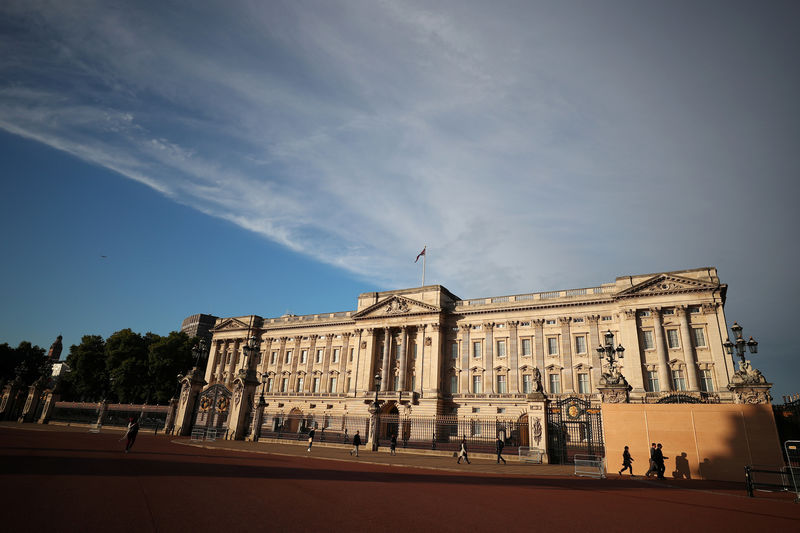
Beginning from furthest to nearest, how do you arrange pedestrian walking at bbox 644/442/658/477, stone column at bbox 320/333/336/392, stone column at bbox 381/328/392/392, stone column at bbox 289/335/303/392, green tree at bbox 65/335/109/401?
green tree at bbox 65/335/109/401 → stone column at bbox 289/335/303/392 → stone column at bbox 320/333/336/392 → stone column at bbox 381/328/392/392 → pedestrian walking at bbox 644/442/658/477

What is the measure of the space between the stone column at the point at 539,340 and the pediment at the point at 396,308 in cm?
1189

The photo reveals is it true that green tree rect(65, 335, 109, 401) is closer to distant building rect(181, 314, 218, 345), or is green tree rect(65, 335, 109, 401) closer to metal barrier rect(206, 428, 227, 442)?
metal barrier rect(206, 428, 227, 442)

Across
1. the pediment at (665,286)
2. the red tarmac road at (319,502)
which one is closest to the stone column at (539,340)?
the pediment at (665,286)

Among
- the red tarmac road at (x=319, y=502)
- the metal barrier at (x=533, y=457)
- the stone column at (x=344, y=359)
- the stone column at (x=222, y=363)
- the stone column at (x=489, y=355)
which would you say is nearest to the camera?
the red tarmac road at (x=319, y=502)

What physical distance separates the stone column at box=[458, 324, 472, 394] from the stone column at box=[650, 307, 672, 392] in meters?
20.3

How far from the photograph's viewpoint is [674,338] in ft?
144

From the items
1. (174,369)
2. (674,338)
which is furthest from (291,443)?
(174,369)

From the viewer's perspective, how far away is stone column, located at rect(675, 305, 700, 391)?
135 ft

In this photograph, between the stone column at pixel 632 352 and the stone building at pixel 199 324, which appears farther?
the stone building at pixel 199 324

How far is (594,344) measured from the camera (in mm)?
47312

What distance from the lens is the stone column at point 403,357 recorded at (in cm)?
5424

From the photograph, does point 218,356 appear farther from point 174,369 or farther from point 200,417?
point 200,417

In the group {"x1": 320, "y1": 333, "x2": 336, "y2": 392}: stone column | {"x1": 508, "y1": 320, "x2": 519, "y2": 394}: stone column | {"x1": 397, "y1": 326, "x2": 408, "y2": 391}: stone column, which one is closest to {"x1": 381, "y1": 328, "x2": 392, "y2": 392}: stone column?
{"x1": 397, "y1": 326, "x2": 408, "y2": 391}: stone column

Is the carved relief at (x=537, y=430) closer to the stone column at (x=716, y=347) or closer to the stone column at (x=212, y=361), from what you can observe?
the stone column at (x=716, y=347)
